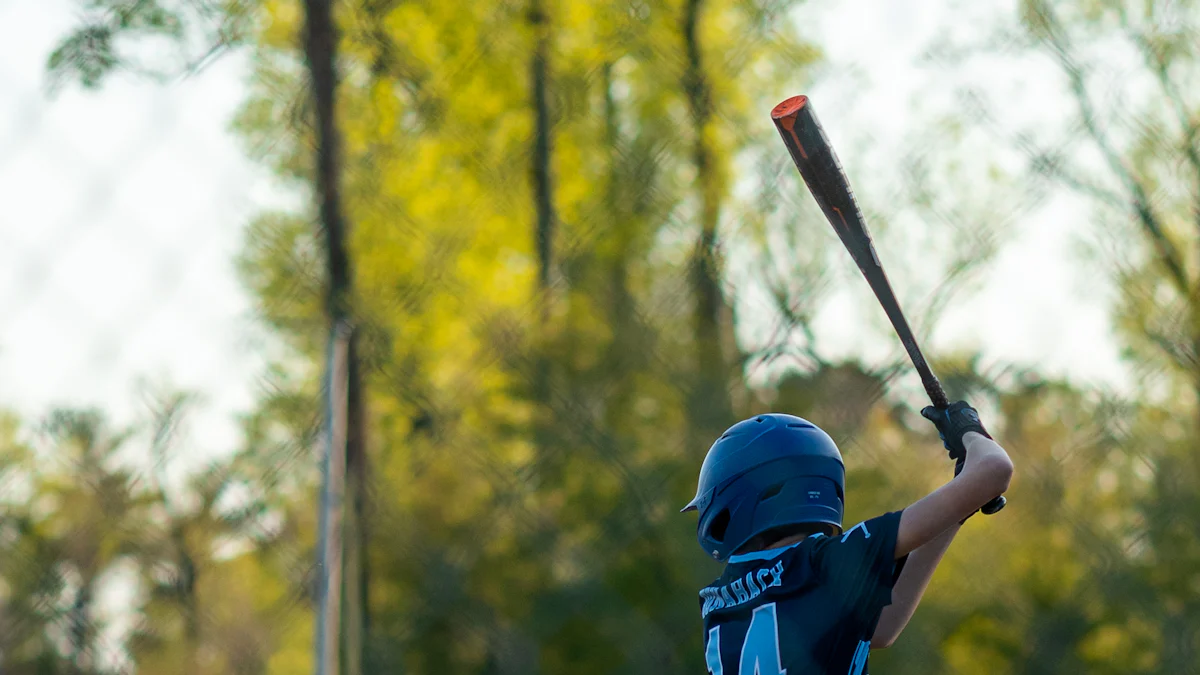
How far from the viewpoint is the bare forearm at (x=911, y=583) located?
1.30 meters

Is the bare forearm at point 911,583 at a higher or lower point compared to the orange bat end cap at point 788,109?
lower

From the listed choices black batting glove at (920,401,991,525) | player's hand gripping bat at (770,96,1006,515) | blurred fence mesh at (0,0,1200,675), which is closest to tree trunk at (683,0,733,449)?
blurred fence mesh at (0,0,1200,675)

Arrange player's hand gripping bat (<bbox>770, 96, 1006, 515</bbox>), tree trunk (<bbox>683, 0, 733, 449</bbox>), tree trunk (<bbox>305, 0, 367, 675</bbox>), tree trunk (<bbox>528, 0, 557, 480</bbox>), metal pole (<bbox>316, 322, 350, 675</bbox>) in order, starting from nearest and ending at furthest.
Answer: player's hand gripping bat (<bbox>770, 96, 1006, 515</bbox>) → metal pole (<bbox>316, 322, 350, 675</bbox>) → tree trunk (<bbox>305, 0, 367, 675</bbox>) → tree trunk (<bbox>683, 0, 733, 449</bbox>) → tree trunk (<bbox>528, 0, 557, 480</bbox>)

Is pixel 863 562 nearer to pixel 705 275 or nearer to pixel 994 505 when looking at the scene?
pixel 994 505

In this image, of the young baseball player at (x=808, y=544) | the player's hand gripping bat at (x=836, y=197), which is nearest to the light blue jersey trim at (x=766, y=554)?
the young baseball player at (x=808, y=544)

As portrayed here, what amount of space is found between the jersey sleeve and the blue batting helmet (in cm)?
8

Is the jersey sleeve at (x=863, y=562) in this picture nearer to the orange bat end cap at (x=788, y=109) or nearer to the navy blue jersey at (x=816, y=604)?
the navy blue jersey at (x=816, y=604)

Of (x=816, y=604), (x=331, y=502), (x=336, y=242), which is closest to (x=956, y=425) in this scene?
(x=816, y=604)

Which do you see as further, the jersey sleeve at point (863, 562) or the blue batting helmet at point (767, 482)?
the blue batting helmet at point (767, 482)

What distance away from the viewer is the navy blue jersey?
3.81 feet

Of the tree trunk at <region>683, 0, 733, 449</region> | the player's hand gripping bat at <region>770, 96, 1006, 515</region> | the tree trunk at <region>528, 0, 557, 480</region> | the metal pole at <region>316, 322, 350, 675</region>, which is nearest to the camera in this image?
the player's hand gripping bat at <region>770, 96, 1006, 515</region>

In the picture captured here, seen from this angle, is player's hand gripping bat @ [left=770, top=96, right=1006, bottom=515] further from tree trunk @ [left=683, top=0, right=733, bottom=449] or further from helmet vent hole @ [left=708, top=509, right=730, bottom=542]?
tree trunk @ [left=683, top=0, right=733, bottom=449]

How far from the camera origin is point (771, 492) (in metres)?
1.29

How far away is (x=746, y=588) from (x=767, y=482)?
124 mm
